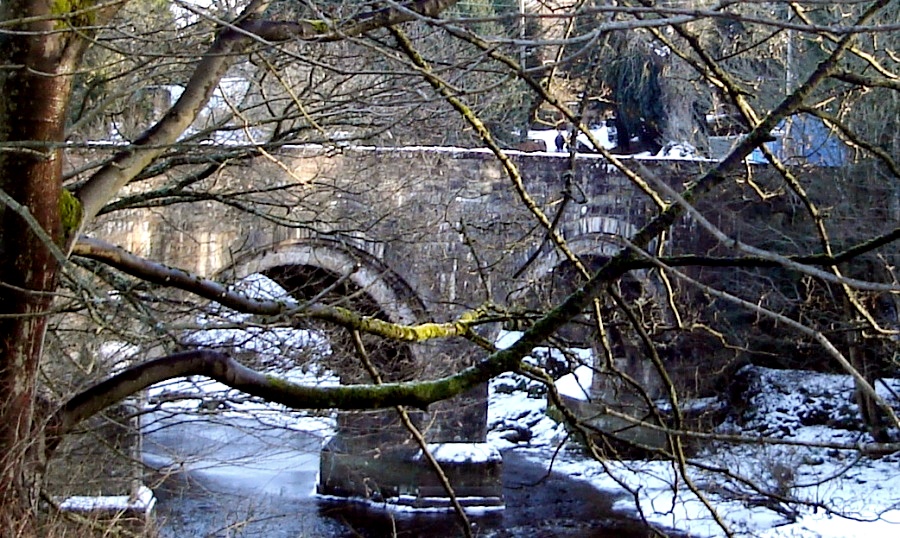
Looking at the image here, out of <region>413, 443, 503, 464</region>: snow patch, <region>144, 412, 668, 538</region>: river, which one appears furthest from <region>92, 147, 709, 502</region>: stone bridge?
<region>144, 412, 668, 538</region>: river

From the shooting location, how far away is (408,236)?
8.06 metres

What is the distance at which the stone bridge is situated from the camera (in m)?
8.24

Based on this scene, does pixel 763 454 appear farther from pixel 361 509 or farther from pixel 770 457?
pixel 361 509

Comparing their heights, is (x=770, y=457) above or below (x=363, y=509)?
above

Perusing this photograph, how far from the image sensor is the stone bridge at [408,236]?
8242 mm

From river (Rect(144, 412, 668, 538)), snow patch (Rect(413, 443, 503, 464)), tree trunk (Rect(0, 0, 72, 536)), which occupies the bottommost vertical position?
river (Rect(144, 412, 668, 538))

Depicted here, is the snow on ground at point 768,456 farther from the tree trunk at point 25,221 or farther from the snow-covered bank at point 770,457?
the tree trunk at point 25,221

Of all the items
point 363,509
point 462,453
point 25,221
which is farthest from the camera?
point 462,453

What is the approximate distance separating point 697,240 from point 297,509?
584 cm

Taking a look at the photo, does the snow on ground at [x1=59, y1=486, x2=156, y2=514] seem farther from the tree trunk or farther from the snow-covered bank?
the snow-covered bank

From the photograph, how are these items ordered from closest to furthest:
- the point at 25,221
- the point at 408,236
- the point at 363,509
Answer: the point at 25,221 < the point at 408,236 < the point at 363,509

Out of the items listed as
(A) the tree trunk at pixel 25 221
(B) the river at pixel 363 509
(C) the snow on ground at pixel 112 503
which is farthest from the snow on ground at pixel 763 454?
(A) the tree trunk at pixel 25 221

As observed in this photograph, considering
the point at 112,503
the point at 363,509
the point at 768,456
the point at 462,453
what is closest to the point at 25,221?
the point at 112,503

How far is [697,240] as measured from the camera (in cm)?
1389
